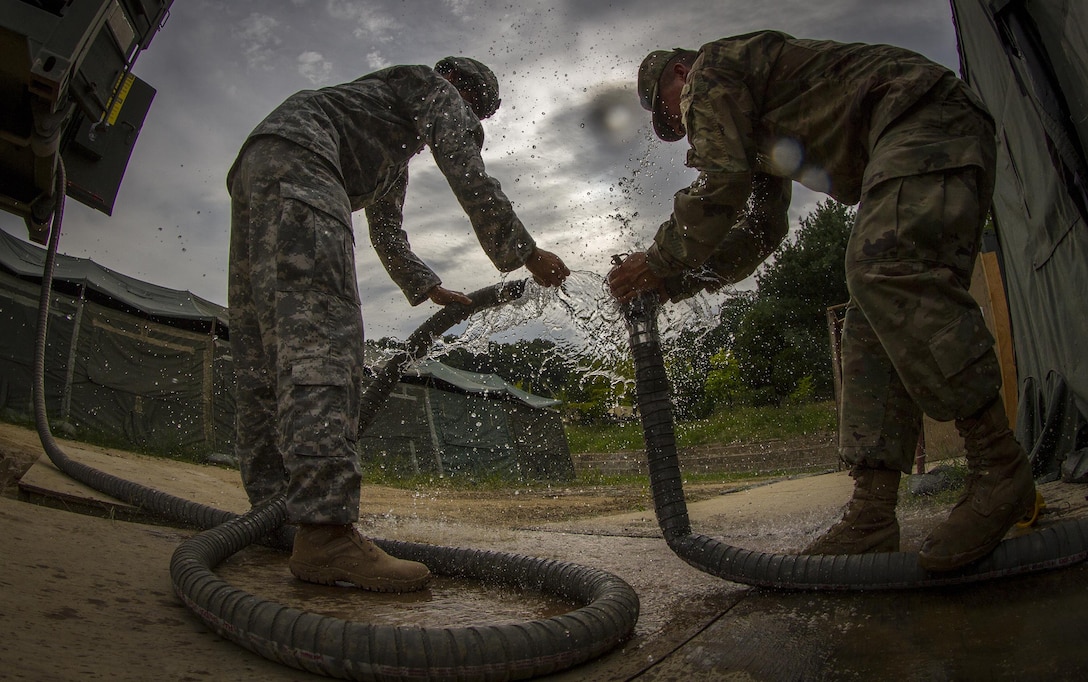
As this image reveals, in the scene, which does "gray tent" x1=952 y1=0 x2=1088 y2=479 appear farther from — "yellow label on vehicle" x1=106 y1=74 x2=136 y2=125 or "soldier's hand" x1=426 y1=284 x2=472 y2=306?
"yellow label on vehicle" x1=106 y1=74 x2=136 y2=125

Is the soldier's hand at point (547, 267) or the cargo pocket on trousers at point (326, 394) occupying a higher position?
the soldier's hand at point (547, 267)

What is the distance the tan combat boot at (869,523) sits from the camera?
85.2 inches

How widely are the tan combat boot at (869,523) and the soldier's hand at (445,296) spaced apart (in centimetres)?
196

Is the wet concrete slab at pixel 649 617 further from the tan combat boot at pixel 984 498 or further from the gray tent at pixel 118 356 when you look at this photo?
the gray tent at pixel 118 356

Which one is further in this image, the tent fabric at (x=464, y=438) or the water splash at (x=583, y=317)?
the tent fabric at (x=464, y=438)

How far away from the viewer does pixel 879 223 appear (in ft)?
6.42

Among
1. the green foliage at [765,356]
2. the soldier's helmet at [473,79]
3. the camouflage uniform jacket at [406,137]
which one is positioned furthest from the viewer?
the green foliage at [765,356]

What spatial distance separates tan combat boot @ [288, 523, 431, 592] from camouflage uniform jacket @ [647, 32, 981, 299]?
144 centimetres

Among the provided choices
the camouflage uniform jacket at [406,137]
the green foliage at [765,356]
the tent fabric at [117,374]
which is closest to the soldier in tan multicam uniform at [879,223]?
the camouflage uniform jacket at [406,137]

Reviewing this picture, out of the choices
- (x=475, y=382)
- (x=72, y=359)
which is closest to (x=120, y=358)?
(x=72, y=359)

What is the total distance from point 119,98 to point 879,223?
181 inches

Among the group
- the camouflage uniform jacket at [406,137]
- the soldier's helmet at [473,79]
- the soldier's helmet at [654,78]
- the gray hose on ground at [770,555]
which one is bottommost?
the gray hose on ground at [770,555]

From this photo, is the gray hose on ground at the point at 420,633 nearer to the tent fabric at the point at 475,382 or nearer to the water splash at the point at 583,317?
the water splash at the point at 583,317

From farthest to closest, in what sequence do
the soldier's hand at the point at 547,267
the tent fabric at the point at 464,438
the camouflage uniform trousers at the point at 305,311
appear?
1. the tent fabric at the point at 464,438
2. the soldier's hand at the point at 547,267
3. the camouflage uniform trousers at the point at 305,311
